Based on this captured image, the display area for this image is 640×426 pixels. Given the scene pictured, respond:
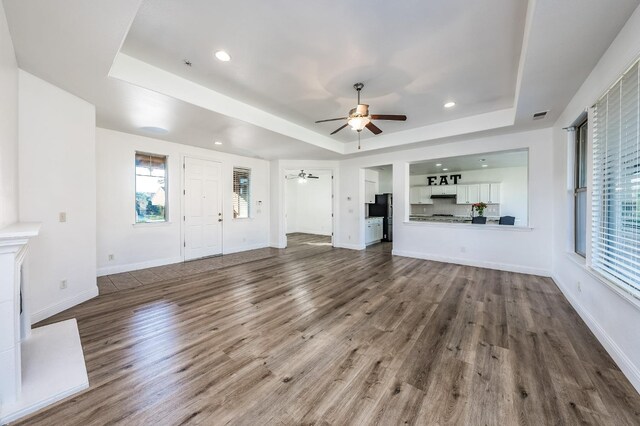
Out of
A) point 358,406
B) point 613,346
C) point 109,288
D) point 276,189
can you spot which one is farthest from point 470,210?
point 109,288

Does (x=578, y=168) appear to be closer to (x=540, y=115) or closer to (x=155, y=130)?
(x=540, y=115)

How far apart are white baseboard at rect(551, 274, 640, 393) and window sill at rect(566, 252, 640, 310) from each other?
44 cm

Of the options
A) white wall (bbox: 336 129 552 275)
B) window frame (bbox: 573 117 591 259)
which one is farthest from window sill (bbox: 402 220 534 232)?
window frame (bbox: 573 117 591 259)

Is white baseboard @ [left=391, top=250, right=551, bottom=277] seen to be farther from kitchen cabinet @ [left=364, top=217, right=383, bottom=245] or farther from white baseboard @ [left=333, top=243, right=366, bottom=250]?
kitchen cabinet @ [left=364, top=217, right=383, bottom=245]

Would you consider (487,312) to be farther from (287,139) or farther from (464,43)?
(287,139)

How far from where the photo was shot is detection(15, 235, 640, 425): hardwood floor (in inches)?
62.1

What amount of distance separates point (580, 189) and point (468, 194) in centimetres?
586

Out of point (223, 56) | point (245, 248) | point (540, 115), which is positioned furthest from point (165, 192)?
point (540, 115)

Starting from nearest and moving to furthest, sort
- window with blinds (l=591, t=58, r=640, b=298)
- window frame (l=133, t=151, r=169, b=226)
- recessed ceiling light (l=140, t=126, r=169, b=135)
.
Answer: window with blinds (l=591, t=58, r=640, b=298)
recessed ceiling light (l=140, t=126, r=169, b=135)
window frame (l=133, t=151, r=169, b=226)

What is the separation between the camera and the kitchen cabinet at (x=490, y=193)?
8.60 metres

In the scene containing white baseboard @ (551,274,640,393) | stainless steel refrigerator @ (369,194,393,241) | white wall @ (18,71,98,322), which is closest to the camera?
white baseboard @ (551,274,640,393)

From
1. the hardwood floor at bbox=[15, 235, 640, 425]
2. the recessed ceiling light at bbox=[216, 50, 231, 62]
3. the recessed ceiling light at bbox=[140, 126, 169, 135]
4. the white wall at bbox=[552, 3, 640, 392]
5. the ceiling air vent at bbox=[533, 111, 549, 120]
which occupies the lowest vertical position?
the hardwood floor at bbox=[15, 235, 640, 425]

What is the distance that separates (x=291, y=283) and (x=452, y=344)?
247cm

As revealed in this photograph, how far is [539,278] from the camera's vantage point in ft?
14.4
